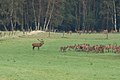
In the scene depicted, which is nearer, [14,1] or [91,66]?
[91,66]

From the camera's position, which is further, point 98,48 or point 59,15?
point 59,15

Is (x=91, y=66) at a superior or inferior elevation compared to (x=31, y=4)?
inferior

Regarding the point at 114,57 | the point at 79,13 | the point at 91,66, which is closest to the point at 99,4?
the point at 79,13

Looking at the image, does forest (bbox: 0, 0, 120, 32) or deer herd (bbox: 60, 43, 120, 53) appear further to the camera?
forest (bbox: 0, 0, 120, 32)

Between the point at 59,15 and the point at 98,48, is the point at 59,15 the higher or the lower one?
the higher one

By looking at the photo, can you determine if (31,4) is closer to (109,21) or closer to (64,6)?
(64,6)

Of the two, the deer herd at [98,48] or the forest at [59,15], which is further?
the forest at [59,15]

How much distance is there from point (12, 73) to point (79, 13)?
295 feet

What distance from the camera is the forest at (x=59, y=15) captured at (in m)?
101

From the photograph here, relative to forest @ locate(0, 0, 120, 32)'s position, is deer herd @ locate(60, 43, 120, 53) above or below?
below

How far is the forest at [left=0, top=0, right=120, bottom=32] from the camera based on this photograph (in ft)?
332

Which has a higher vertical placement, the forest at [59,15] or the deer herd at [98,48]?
the forest at [59,15]

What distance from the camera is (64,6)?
361ft

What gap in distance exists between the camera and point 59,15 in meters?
104
